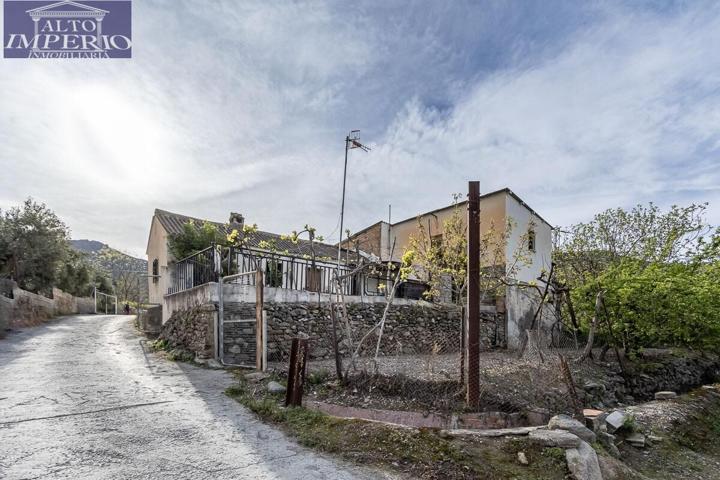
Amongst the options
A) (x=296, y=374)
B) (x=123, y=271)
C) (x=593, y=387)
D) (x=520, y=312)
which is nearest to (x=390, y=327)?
(x=593, y=387)

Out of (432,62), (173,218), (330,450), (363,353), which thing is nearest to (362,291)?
(363,353)

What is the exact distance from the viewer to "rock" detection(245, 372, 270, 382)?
705 centimetres

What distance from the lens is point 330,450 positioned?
13.1 ft

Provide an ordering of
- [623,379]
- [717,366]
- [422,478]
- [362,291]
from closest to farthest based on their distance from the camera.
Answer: [422,478]
[623,379]
[362,291]
[717,366]

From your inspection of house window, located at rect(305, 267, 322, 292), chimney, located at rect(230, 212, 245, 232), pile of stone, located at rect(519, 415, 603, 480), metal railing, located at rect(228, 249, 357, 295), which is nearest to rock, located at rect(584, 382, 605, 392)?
pile of stone, located at rect(519, 415, 603, 480)

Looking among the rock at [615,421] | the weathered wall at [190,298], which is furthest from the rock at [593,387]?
the weathered wall at [190,298]

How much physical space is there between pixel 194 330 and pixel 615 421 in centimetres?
866

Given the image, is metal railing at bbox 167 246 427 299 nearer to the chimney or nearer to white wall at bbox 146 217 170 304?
white wall at bbox 146 217 170 304

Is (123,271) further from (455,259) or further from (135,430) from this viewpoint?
(135,430)

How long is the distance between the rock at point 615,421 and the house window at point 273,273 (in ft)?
24.7

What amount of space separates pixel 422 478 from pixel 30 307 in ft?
65.1

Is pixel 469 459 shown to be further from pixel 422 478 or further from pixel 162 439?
pixel 162 439

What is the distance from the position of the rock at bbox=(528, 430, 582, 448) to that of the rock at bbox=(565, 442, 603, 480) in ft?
0.19

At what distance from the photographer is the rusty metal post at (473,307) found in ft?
16.2
